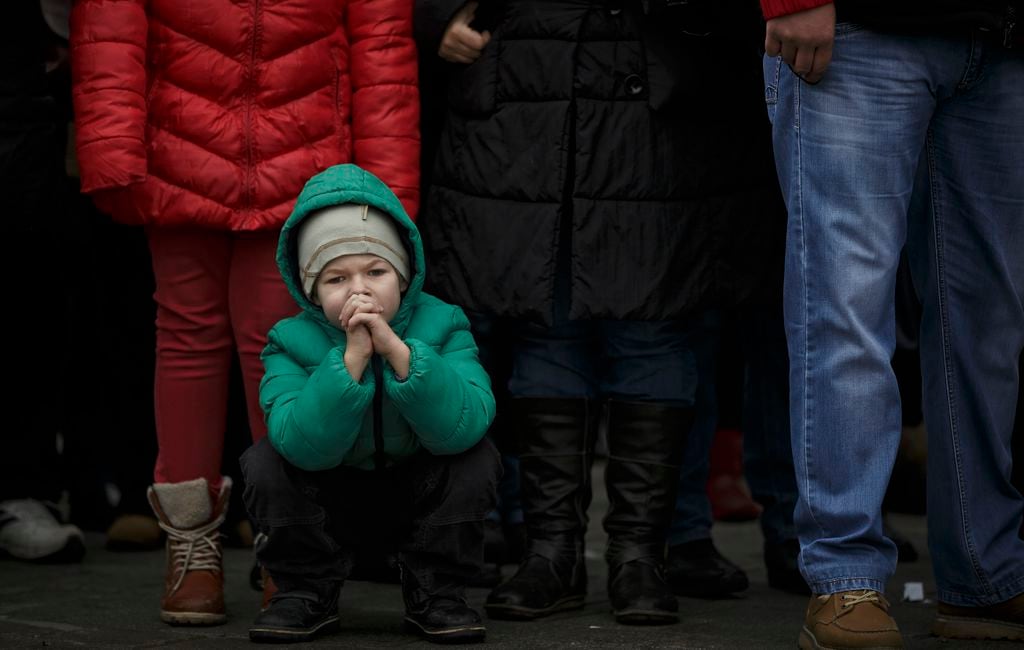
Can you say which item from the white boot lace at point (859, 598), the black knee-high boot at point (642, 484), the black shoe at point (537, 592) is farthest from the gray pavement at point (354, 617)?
the white boot lace at point (859, 598)

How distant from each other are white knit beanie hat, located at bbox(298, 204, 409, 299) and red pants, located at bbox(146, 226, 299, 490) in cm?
26

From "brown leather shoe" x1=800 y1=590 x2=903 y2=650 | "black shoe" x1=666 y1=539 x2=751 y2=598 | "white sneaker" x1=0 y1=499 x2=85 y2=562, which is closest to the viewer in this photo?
"brown leather shoe" x1=800 y1=590 x2=903 y2=650

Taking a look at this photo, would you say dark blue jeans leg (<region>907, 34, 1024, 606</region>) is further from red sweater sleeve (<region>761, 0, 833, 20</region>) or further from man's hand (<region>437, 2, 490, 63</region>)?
man's hand (<region>437, 2, 490, 63</region>)

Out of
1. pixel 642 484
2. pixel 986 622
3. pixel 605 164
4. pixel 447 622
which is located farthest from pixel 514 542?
pixel 986 622

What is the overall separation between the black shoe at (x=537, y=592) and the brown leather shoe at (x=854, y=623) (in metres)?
0.66

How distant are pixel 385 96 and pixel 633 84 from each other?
21.3 inches

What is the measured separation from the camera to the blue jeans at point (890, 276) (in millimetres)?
2705

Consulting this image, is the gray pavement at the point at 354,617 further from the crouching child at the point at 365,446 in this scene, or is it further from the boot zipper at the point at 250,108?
the boot zipper at the point at 250,108

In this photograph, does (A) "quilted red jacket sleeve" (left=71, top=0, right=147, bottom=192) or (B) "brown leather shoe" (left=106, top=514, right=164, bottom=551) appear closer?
(A) "quilted red jacket sleeve" (left=71, top=0, right=147, bottom=192)

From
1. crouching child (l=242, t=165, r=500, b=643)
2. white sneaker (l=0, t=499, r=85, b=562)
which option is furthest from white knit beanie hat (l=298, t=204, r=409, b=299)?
white sneaker (l=0, t=499, r=85, b=562)

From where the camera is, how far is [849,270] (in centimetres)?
271

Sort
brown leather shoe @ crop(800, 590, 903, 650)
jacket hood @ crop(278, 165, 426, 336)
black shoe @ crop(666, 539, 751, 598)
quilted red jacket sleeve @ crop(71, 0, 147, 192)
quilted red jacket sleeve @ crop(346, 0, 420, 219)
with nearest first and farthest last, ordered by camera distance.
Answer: brown leather shoe @ crop(800, 590, 903, 650), jacket hood @ crop(278, 165, 426, 336), quilted red jacket sleeve @ crop(71, 0, 147, 192), quilted red jacket sleeve @ crop(346, 0, 420, 219), black shoe @ crop(666, 539, 751, 598)

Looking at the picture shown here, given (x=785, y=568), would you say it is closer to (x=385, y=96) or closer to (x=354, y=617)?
(x=354, y=617)

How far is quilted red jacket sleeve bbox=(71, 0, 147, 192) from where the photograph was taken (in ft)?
10.3
